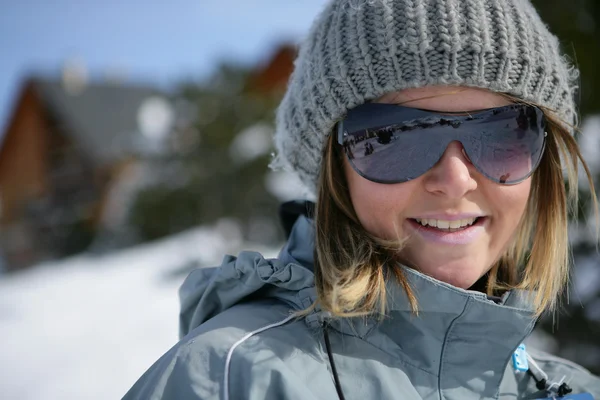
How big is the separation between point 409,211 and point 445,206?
0.33 feet

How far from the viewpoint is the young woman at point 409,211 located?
1.30m

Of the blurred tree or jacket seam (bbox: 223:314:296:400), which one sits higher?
jacket seam (bbox: 223:314:296:400)

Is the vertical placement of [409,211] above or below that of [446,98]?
below

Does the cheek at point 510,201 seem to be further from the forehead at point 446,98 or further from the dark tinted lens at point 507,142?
the forehead at point 446,98

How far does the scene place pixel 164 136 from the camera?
9711mm

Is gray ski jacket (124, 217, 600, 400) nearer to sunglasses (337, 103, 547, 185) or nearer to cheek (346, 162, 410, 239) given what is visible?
cheek (346, 162, 410, 239)

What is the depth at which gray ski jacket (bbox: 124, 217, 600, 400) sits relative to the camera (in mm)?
1135

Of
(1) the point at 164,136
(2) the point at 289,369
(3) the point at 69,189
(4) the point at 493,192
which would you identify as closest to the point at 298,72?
(4) the point at 493,192

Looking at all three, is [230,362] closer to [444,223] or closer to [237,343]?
[237,343]

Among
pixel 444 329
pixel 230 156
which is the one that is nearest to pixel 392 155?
pixel 444 329

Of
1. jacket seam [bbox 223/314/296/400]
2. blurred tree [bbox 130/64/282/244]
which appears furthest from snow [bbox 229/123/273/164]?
jacket seam [bbox 223/314/296/400]

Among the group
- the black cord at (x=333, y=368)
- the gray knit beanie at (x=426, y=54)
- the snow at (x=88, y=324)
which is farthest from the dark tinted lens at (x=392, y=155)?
the snow at (x=88, y=324)

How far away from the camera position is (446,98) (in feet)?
4.40

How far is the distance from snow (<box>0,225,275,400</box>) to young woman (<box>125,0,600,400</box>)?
7.88ft
